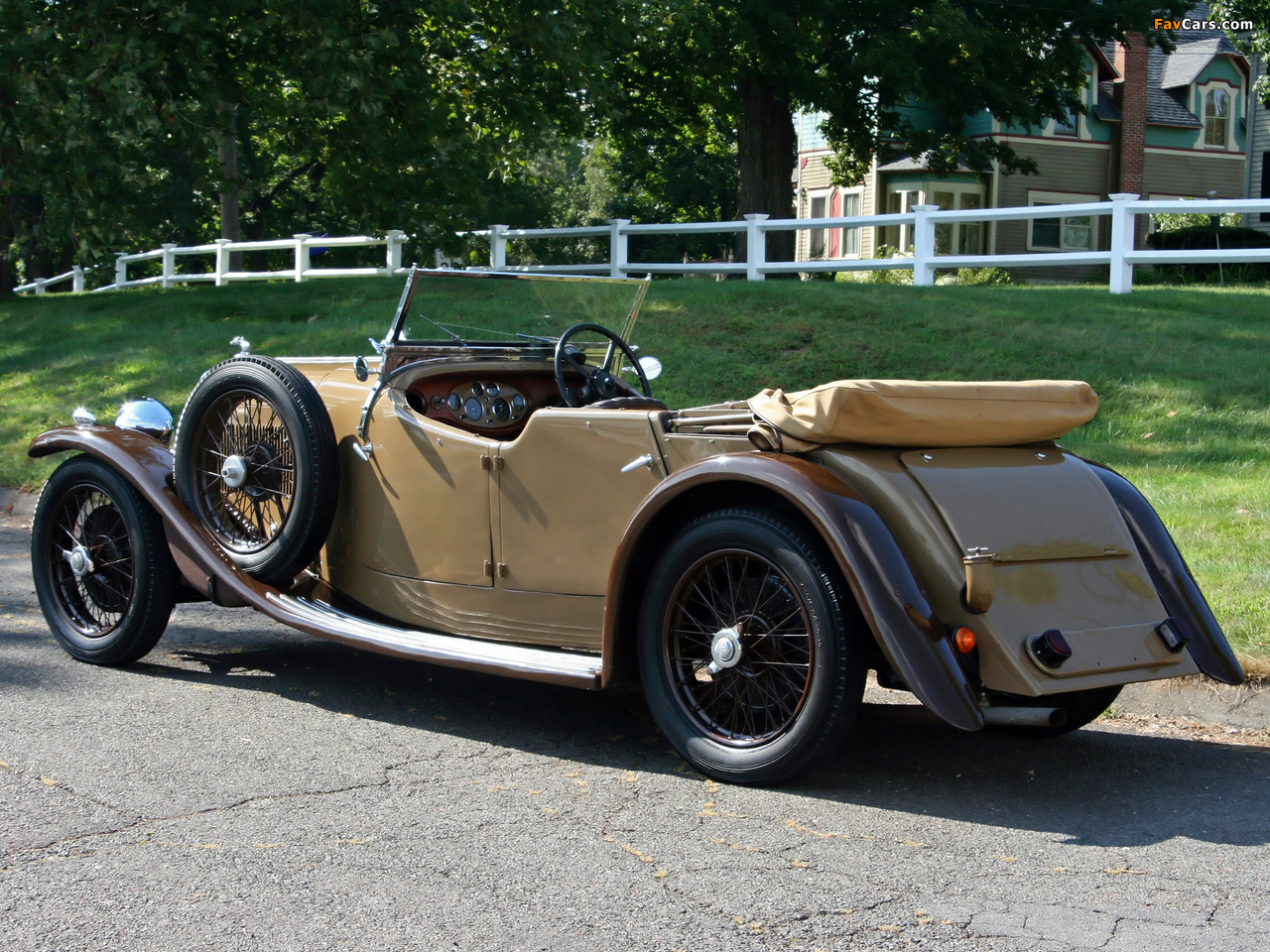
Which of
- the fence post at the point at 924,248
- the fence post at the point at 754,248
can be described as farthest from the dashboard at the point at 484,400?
the fence post at the point at 754,248

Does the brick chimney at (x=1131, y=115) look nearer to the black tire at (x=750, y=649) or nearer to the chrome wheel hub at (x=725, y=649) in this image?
the black tire at (x=750, y=649)

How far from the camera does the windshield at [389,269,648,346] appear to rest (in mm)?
5254

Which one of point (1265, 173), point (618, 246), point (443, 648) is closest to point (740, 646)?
point (443, 648)

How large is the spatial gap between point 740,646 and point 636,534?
502mm

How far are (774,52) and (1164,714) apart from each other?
56.9ft

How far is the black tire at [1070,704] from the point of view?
4.14m

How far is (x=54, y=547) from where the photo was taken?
555cm

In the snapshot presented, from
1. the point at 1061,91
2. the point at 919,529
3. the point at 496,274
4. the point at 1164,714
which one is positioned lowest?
the point at 1164,714

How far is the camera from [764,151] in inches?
858

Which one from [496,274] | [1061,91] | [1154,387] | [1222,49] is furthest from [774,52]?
[1222,49]

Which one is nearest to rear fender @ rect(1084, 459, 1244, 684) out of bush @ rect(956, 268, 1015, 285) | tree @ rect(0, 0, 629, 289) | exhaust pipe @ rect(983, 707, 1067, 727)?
exhaust pipe @ rect(983, 707, 1067, 727)

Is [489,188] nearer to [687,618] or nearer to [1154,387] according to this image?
[1154,387]

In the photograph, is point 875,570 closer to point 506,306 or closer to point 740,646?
point 740,646

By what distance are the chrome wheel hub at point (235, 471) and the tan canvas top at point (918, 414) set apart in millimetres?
2201
